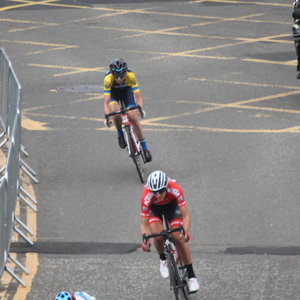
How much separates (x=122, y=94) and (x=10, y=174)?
438 cm

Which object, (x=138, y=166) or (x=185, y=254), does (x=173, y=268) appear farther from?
(x=138, y=166)

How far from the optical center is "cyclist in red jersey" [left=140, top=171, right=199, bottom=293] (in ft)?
36.7

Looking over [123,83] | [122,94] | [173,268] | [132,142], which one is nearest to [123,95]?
[122,94]

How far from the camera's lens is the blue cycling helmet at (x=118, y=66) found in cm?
1609

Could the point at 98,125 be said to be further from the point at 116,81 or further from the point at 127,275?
the point at 127,275

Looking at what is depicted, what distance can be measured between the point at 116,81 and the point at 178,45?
34.6 feet

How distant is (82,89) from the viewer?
22391mm

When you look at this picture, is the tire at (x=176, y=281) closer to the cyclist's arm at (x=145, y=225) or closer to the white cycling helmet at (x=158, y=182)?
the cyclist's arm at (x=145, y=225)

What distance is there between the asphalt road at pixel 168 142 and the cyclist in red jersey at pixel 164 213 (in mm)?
461

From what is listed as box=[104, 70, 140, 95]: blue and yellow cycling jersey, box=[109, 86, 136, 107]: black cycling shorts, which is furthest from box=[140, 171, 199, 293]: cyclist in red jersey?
box=[109, 86, 136, 107]: black cycling shorts

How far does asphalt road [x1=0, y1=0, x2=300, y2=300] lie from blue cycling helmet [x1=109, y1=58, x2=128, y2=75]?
1647 mm

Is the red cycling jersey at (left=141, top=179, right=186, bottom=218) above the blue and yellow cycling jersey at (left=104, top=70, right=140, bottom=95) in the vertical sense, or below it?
below

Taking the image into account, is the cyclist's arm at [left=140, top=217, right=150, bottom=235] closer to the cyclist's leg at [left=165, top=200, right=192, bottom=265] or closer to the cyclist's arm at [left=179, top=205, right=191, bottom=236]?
the cyclist's leg at [left=165, top=200, right=192, bottom=265]

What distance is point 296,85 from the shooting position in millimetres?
22453
